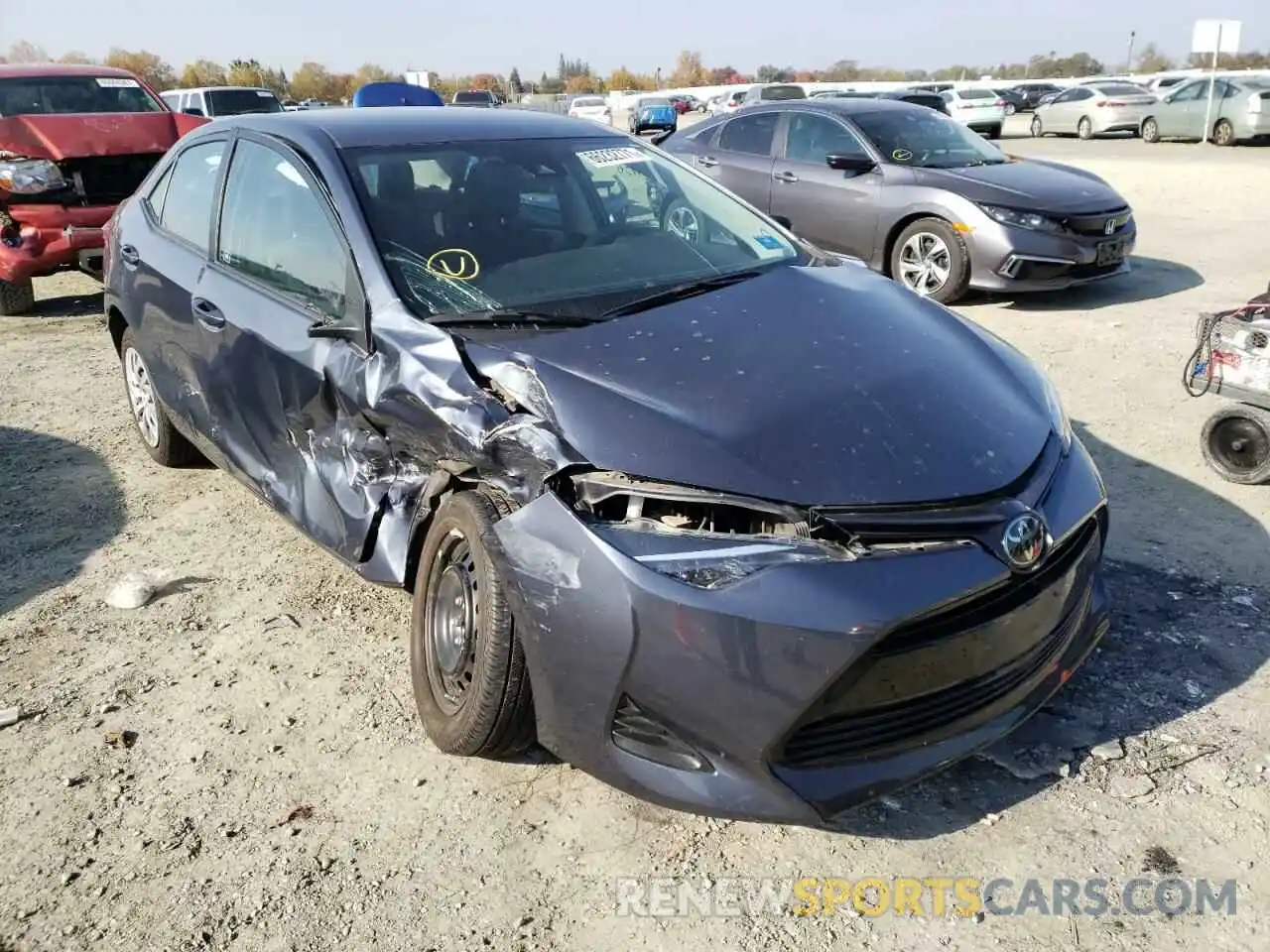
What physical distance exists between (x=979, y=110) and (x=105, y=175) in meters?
23.0

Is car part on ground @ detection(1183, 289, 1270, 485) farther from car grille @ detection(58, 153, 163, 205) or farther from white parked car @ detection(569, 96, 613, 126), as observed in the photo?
white parked car @ detection(569, 96, 613, 126)

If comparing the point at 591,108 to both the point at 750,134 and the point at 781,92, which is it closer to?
the point at 781,92

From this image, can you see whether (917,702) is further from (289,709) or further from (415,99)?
(415,99)

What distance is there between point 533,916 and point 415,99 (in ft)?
20.4

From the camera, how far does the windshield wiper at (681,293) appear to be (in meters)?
3.09

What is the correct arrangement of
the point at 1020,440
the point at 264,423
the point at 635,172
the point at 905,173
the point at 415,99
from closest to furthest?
the point at 1020,440 < the point at 264,423 < the point at 635,172 < the point at 415,99 < the point at 905,173

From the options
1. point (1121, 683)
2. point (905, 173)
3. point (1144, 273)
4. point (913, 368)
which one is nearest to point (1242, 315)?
point (1121, 683)

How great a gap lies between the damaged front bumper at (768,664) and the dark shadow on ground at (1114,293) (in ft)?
19.8

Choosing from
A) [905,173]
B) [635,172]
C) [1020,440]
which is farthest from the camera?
[905,173]

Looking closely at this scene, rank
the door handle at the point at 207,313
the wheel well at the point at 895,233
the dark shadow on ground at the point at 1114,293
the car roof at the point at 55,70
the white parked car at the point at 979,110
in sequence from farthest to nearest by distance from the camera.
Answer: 1. the white parked car at the point at 979,110
2. the car roof at the point at 55,70
3. the wheel well at the point at 895,233
4. the dark shadow on ground at the point at 1114,293
5. the door handle at the point at 207,313

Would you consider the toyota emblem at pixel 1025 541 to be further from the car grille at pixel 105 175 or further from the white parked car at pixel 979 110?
the white parked car at pixel 979 110

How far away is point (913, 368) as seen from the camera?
2836mm

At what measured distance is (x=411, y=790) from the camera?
2.74 metres

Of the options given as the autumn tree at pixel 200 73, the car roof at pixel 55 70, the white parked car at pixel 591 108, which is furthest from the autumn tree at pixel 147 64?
the car roof at pixel 55 70
